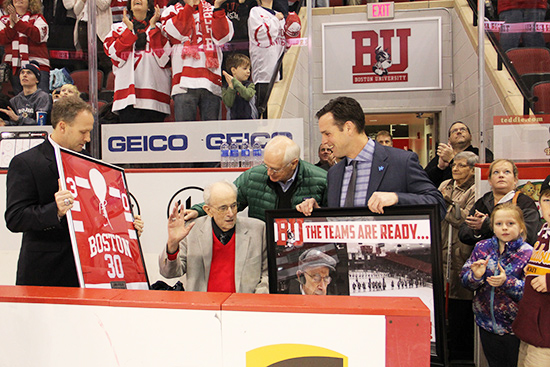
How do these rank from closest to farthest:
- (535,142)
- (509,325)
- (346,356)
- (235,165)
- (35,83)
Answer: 1. (346,356)
2. (509,325)
3. (535,142)
4. (235,165)
5. (35,83)

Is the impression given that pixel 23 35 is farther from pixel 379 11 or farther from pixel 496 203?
pixel 379 11

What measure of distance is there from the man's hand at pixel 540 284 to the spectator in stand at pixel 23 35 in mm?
4286

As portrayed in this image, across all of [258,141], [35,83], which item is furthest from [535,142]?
[35,83]

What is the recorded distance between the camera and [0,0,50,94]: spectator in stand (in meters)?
4.32

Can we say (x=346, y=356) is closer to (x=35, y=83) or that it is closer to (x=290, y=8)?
(x=290, y=8)

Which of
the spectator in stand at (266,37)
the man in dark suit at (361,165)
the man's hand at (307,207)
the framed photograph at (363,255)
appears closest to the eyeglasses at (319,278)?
the framed photograph at (363,255)

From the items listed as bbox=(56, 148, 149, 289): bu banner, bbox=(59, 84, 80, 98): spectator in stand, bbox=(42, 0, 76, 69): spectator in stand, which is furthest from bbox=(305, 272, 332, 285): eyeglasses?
bbox=(42, 0, 76, 69): spectator in stand

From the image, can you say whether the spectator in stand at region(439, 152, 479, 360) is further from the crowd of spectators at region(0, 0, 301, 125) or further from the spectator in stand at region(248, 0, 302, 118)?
the spectator in stand at region(248, 0, 302, 118)

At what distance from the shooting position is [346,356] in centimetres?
118

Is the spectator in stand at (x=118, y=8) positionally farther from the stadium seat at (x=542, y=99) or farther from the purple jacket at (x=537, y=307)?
the purple jacket at (x=537, y=307)

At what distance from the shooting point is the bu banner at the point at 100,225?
6.19 feet

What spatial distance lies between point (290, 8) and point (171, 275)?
283 centimetres

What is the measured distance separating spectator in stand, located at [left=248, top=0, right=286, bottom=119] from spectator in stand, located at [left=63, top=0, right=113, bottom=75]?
54.0 inches

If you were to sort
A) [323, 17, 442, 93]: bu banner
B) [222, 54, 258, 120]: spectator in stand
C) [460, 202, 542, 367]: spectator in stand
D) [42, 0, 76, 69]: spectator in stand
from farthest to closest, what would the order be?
[323, 17, 442, 93]: bu banner → [42, 0, 76, 69]: spectator in stand → [222, 54, 258, 120]: spectator in stand → [460, 202, 542, 367]: spectator in stand
